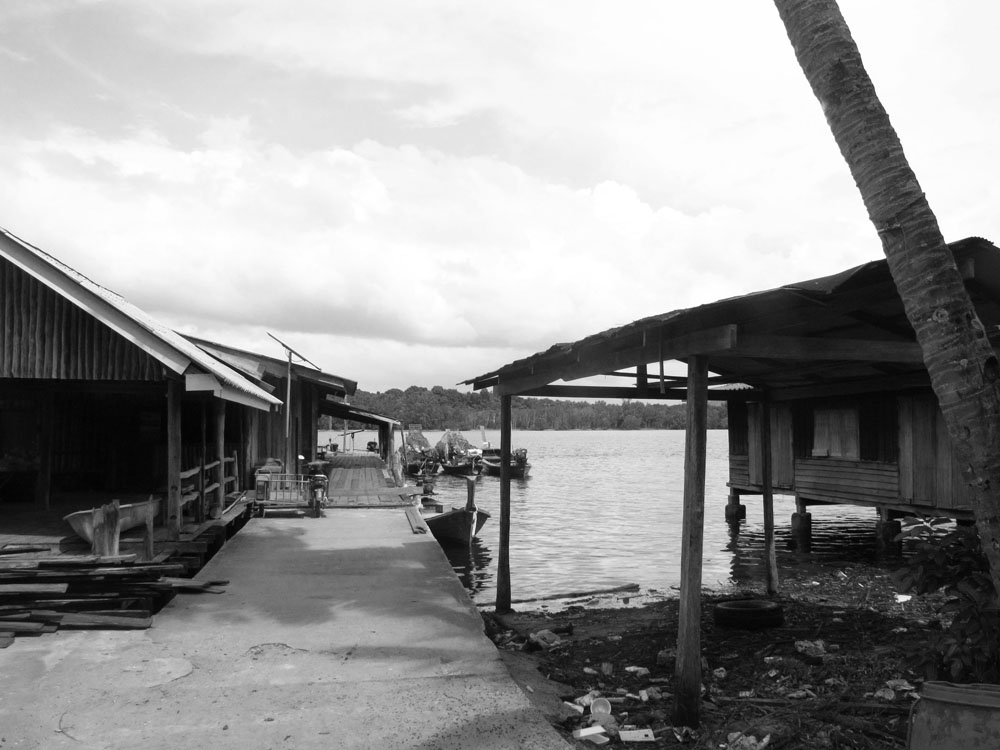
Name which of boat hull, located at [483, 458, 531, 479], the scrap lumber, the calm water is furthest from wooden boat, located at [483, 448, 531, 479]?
the scrap lumber

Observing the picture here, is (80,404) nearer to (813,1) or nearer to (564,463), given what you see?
(813,1)

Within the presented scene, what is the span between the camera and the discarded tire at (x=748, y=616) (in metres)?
9.34

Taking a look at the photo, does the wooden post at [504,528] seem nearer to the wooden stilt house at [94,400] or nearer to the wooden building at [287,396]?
the wooden stilt house at [94,400]

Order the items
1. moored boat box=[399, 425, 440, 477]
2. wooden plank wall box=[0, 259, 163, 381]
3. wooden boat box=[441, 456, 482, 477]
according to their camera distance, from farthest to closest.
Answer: wooden boat box=[441, 456, 482, 477] → moored boat box=[399, 425, 440, 477] → wooden plank wall box=[0, 259, 163, 381]

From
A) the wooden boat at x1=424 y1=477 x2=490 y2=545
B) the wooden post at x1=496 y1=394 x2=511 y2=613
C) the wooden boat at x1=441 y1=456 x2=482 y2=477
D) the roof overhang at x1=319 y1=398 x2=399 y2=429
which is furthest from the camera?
the wooden boat at x1=441 y1=456 x2=482 y2=477

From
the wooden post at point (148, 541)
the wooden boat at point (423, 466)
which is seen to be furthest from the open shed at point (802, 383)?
the wooden boat at point (423, 466)

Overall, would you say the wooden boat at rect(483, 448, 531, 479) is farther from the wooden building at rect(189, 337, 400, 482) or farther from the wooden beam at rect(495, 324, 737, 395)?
the wooden beam at rect(495, 324, 737, 395)

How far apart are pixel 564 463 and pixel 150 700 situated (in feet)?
230

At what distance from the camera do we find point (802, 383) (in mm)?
11766

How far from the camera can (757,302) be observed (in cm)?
616

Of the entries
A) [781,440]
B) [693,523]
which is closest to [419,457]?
[781,440]

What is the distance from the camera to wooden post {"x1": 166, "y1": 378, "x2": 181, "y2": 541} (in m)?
10.9

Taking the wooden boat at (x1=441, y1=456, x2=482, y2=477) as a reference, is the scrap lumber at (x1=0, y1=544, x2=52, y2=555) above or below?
above

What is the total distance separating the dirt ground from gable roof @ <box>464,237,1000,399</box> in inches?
98.0
